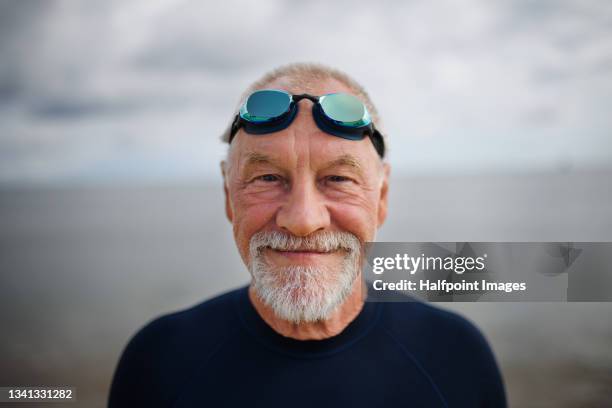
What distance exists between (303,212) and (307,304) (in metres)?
0.54

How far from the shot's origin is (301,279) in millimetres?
2189

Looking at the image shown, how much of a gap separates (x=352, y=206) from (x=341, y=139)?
389 mm

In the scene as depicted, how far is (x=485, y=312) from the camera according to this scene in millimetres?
10672

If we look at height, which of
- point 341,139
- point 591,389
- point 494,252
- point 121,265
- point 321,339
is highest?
point 121,265

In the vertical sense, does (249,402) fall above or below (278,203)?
below

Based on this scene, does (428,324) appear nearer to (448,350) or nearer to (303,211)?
(448,350)

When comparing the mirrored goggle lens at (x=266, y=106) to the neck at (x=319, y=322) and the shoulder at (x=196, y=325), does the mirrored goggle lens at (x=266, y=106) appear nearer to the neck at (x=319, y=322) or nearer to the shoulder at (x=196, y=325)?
the neck at (x=319, y=322)

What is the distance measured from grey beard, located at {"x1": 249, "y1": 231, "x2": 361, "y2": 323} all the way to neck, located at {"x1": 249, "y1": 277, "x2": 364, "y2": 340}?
0.12m

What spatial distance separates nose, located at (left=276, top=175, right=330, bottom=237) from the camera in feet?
6.71

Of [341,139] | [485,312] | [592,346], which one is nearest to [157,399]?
[341,139]

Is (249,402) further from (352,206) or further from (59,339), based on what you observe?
(59,339)

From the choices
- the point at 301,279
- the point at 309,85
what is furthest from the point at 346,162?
the point at 301,279

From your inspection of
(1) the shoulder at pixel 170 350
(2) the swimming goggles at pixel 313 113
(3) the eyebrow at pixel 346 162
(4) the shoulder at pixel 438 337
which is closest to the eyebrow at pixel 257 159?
(2) the swimming goggles at pixel 313 113

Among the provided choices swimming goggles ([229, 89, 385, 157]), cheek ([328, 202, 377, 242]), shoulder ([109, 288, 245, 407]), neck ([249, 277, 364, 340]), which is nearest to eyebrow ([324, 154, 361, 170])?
swimming goggles ([229, 89, 385, 157])
